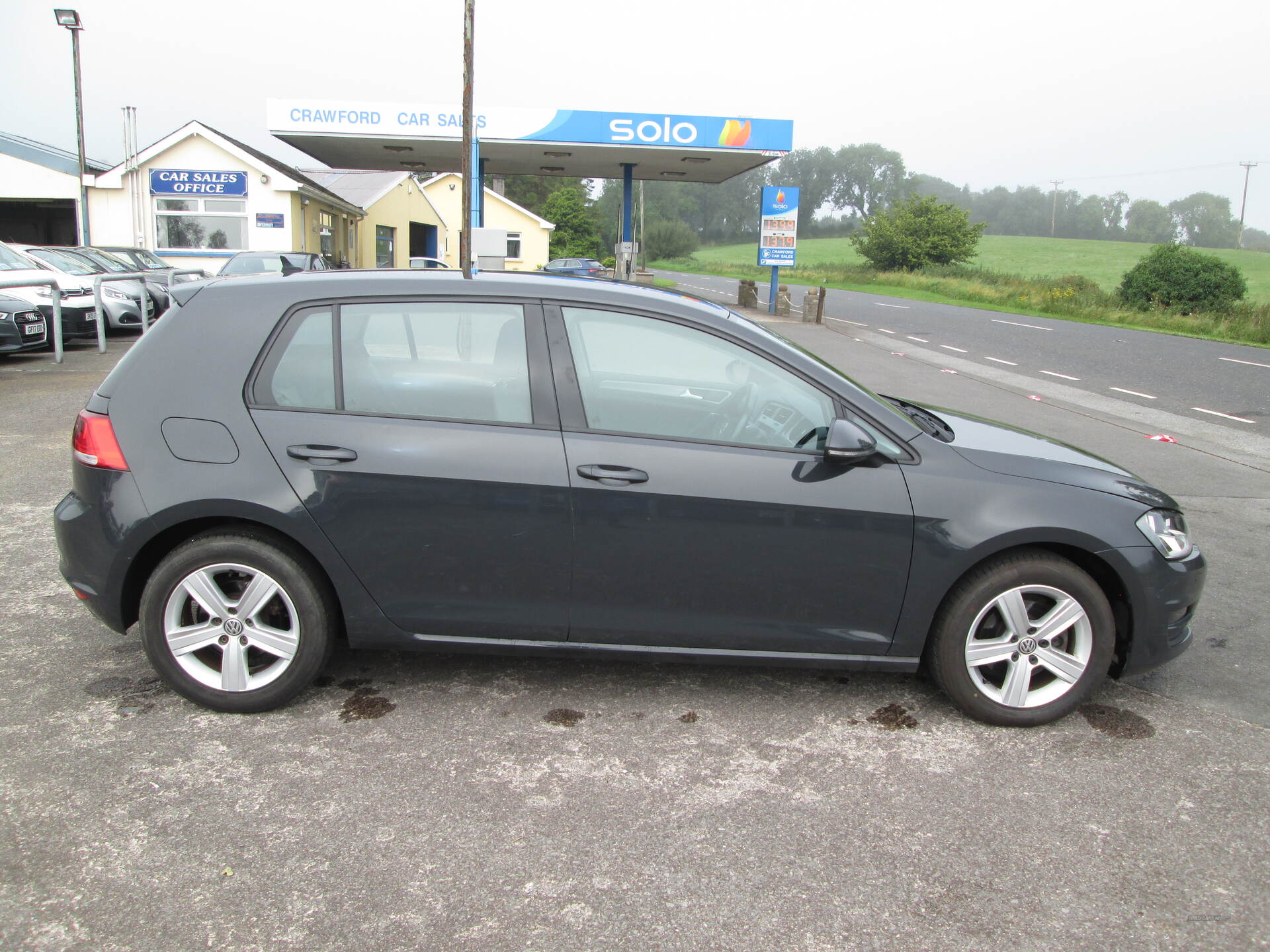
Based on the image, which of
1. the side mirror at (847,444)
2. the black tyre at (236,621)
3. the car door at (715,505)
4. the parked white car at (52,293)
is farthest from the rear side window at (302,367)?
the parked white car at (52,293)

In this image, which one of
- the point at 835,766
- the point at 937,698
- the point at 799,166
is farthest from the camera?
the point at 799,166

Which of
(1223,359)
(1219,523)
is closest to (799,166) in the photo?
(1223,359)

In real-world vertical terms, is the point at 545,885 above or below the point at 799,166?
below

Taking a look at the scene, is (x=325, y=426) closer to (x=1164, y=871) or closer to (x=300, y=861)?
(x=300, y=861)

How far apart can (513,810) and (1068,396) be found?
1230 cm

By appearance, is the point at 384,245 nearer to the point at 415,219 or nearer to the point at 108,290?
the point at 415,219

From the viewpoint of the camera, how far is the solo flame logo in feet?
80.5

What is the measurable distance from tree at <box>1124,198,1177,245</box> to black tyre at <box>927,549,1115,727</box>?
134 metres

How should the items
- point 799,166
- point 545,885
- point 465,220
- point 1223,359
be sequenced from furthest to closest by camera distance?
point 799,166, point 1223,359, point 465,220, point 545,885

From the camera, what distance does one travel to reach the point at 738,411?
A: 3.61 meters

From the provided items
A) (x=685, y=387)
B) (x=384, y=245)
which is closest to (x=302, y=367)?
(x=685, y=387)

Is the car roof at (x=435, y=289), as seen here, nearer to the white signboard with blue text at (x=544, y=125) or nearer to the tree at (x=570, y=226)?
the white signboard with blue text at (x=544, y=125)

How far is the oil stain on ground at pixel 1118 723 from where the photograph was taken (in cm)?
365

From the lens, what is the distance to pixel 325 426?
3.52 m
